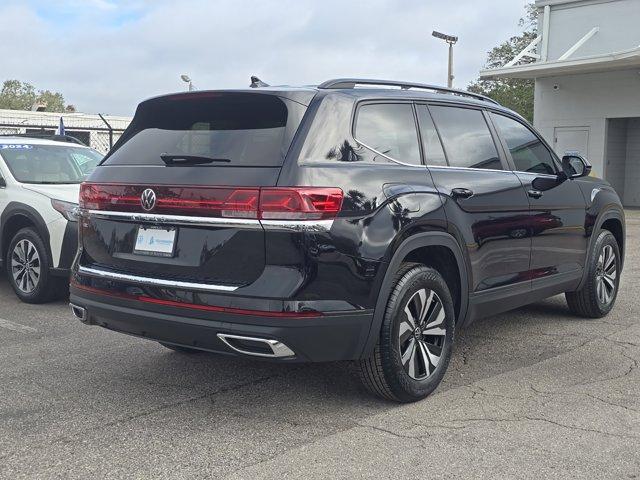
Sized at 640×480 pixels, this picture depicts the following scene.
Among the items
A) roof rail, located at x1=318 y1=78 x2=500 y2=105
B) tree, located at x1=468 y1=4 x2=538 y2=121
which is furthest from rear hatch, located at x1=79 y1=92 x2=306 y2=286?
tree, located at x1=468 y1=4 x2=538 y2=121

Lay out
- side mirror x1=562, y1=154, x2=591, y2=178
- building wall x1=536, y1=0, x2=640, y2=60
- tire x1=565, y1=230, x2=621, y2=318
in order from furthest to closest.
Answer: building wall x1=536, y1=0, x2=640, y2=60 < tire x1=565, y1=230, x2=621, y2=318 < side mirror x1=562, y1=154, x2=591, y2=178

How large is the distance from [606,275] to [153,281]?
4358mm

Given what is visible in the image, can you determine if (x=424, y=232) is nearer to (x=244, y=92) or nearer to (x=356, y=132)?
(x=356, y=132)

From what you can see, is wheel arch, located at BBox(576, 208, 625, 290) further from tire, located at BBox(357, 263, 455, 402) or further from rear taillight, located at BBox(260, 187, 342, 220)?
rear taillight, located at BBox(260, 187, 342, 220)

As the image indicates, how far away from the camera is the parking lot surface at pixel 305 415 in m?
3.38

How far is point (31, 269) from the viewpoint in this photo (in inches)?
280

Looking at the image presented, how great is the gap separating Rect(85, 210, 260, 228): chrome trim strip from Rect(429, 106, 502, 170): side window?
64.0 inches

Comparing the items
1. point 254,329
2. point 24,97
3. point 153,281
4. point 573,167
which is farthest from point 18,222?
point 24,97

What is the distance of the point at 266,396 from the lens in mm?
4336

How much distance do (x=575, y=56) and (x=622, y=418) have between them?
1983cm

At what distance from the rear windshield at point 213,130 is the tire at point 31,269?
2.95m

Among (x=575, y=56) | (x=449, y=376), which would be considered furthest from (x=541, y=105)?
(x=449, y=376)

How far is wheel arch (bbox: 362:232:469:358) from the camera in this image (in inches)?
151

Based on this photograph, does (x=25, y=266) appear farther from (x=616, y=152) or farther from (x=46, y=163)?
(x=616, y=152)
